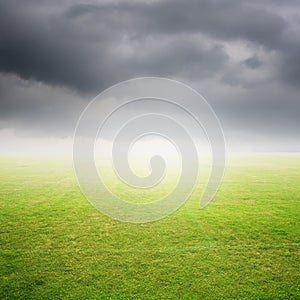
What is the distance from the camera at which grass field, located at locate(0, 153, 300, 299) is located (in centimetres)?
738

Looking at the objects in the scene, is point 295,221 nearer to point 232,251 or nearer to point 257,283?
point 232,251

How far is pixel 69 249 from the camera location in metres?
9.95

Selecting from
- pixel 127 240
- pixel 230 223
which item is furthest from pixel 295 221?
pixel 127 240

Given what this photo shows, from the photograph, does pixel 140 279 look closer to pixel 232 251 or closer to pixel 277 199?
pixel 232 251

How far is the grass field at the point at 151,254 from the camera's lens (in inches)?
290

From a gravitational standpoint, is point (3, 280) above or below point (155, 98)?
below

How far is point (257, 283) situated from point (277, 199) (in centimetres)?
1284

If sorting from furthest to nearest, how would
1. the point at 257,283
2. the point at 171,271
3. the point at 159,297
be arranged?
the point at 171,271 < the point at 257,283 < the point at 159,297

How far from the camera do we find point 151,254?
9578 millimetres

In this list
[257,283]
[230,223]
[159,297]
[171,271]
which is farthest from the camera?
[230,223]

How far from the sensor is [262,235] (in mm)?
11500

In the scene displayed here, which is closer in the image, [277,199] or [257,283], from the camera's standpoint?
[257,283]

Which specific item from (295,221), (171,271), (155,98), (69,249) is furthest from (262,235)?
(155,98)

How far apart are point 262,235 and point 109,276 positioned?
6.43 m
